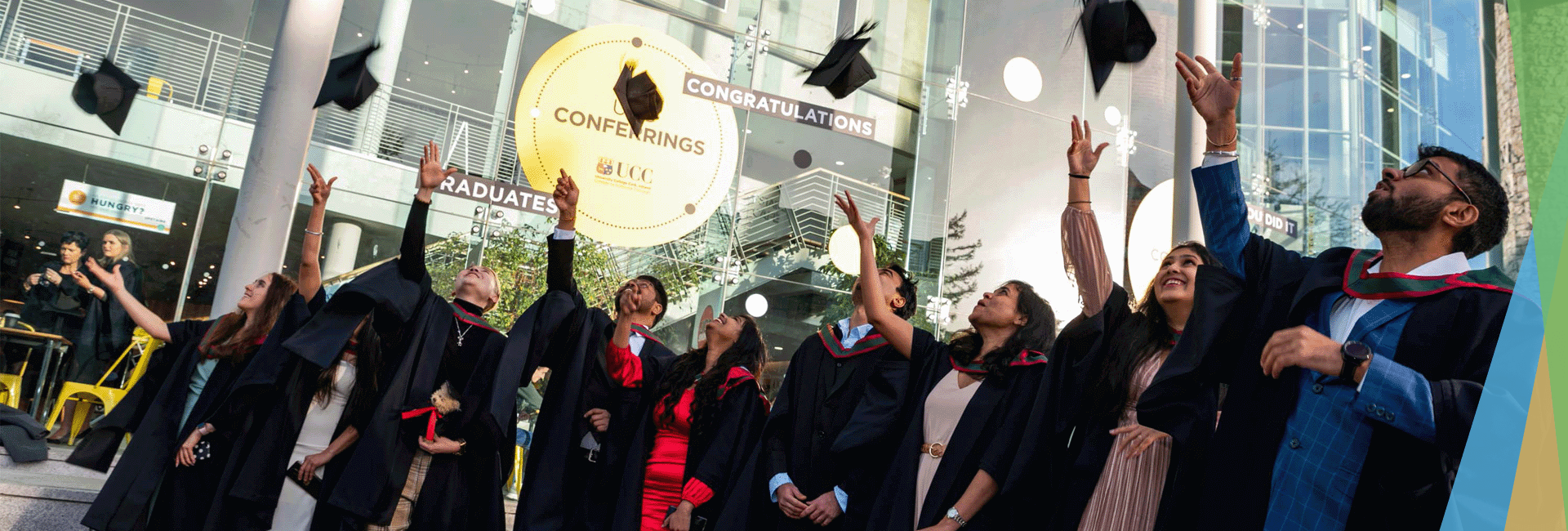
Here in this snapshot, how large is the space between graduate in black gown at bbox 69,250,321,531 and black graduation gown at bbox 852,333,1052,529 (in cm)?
262

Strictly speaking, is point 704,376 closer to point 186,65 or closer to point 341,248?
point 341,248

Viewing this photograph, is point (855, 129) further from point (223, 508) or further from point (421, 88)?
point (223, 508)

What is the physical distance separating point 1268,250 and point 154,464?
4409 millimetres

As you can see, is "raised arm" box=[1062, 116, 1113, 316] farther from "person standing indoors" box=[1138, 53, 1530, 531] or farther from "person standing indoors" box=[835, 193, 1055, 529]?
"person standing indoors" box=[1138, 53, 1530, 531]

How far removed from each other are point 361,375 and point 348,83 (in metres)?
3.42

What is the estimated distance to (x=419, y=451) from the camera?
418 cm

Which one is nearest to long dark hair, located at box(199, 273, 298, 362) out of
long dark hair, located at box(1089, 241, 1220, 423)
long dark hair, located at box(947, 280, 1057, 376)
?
long dark hair, located at box(947, 280, 1057, 376)

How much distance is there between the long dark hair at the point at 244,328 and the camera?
4641mm

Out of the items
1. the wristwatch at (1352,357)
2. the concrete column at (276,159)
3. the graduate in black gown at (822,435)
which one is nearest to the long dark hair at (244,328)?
the concrete column at (276,159)

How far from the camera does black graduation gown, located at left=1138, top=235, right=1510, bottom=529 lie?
6.18ft

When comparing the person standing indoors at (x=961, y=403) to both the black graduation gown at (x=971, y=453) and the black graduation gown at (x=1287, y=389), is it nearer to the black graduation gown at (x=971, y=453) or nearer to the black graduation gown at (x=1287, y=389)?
the black graduation gown at (x=971, y=453)

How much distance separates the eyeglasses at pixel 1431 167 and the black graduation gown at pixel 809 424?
1.88 metres

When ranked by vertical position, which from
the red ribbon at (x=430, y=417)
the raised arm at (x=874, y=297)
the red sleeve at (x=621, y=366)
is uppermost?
the raised arm at (x=874, y=297)

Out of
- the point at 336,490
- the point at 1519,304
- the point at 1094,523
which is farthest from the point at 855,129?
the point at 1519,304
